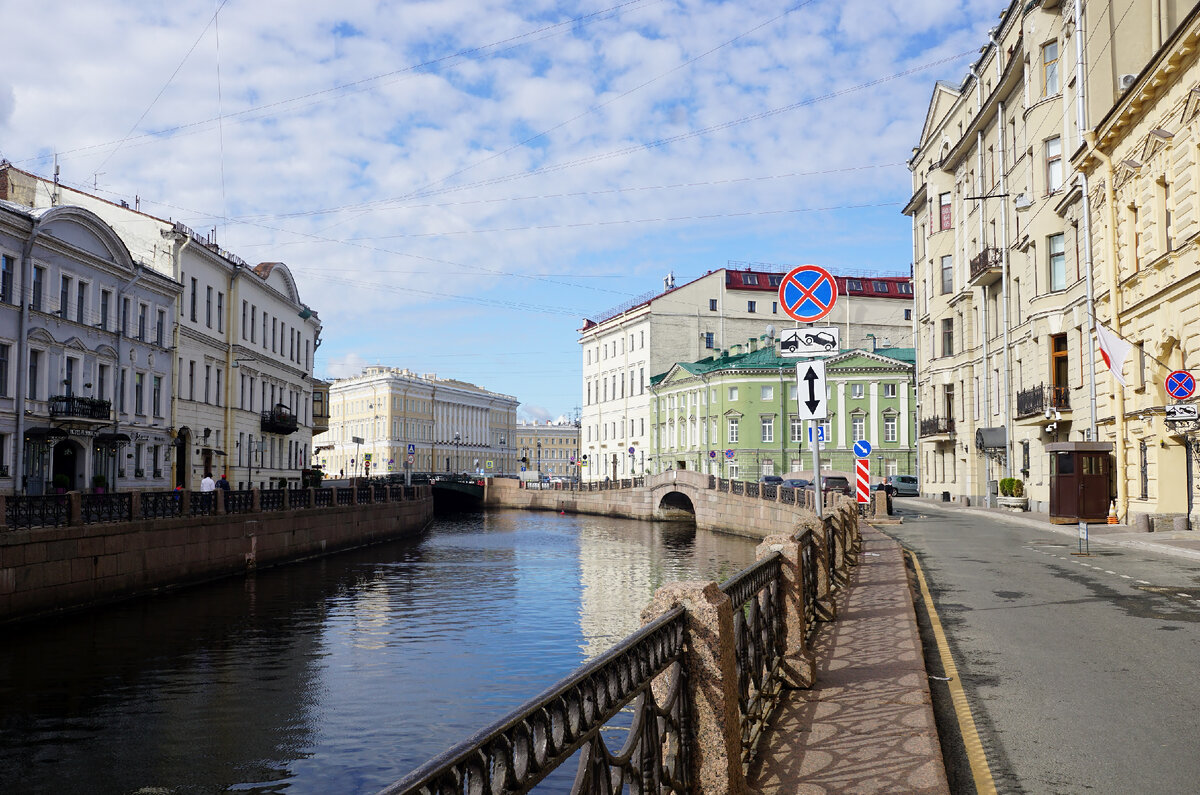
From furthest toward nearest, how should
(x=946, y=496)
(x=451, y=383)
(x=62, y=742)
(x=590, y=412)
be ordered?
(x=451, y=383) → (x=590, y=412) → (x=946, y=496) → (x=62, y=742)

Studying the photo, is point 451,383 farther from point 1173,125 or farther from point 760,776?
point 760,776

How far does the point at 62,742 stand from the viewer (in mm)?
10758

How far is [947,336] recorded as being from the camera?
2026 inches

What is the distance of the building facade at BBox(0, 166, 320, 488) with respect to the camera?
126 feet

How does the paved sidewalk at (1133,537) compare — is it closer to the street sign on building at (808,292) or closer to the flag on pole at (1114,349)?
the flag on pole at (1114,349)

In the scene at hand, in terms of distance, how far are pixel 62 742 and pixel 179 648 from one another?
18.6ft

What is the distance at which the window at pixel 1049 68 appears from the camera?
3469 cm

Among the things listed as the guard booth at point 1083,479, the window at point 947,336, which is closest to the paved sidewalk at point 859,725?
A: the guard booth at point 1083,479

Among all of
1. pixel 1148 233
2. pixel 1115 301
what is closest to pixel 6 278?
pixel 1148 233

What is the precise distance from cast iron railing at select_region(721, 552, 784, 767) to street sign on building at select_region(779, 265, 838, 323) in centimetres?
504

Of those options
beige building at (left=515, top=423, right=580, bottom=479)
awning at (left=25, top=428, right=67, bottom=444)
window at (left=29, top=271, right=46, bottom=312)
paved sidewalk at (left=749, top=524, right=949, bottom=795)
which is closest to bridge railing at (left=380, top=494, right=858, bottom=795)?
paved sidewalk at (left=749, top=524, right=949, bottom=795)

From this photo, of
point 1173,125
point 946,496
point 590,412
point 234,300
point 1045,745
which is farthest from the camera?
point 590,412

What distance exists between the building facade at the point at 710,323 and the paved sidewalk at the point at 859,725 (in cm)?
7263

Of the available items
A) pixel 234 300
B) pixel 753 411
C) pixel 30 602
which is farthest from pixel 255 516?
pixel 753 411
